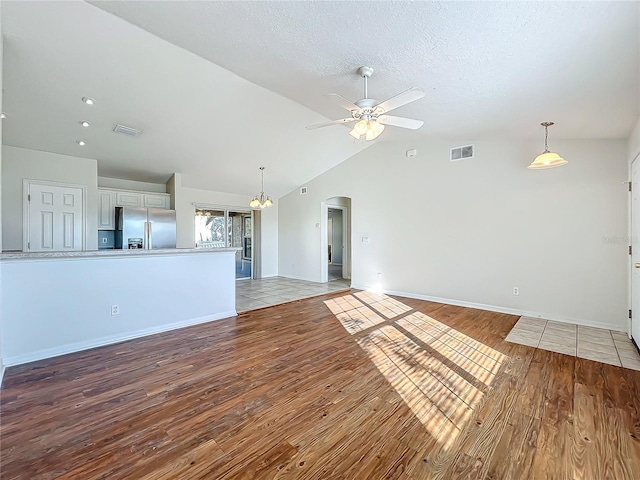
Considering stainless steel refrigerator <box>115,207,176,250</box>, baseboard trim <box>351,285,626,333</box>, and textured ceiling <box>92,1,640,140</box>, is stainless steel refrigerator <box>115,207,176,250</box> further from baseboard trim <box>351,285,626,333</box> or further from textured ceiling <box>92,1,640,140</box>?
baseboard trim <box>351,285,626,333</box>

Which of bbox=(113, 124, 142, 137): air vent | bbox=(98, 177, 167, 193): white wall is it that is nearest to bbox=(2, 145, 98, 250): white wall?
bbox=(98, 177, 167, 193): white wall

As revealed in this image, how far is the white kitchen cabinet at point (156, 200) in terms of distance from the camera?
6.26 metres

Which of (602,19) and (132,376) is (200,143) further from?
(602,19)

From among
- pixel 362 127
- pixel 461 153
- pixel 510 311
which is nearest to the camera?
pixel 362 127

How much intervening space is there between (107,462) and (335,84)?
3.68 meters

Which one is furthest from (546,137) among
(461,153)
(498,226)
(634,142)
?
(498,226)

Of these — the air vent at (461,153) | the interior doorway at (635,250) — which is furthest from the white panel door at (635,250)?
the air vent at (461,153)

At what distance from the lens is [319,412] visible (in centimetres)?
213

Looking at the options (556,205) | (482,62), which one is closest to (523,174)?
(556,205)

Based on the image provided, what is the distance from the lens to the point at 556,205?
4.27 m

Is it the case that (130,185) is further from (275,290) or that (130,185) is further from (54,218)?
(275,290)

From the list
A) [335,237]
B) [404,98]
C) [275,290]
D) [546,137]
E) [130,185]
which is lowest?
[275,290]

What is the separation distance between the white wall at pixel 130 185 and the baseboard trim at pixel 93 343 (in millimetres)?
3983

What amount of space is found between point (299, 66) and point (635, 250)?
14.5ft
